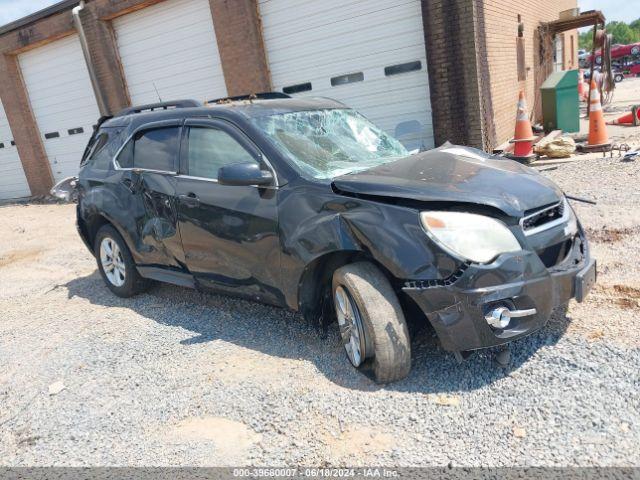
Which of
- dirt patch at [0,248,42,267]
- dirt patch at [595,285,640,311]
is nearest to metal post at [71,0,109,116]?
dirt patch at [0,248,42,267]

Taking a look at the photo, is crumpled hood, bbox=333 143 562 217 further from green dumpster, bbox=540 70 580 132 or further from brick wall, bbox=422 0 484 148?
green dumpster, bbox=540 70 580 132

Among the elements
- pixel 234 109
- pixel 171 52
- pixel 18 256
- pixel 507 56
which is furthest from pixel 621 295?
pixel 171 52

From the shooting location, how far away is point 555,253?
10.2ft

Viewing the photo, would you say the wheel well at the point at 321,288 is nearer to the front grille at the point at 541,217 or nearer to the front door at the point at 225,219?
the front door at the point at 225,219

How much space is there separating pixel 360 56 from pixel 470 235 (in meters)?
7.42

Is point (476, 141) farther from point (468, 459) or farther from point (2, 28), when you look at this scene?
point (2, 28)

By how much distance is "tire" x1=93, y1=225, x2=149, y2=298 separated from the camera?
509 cm

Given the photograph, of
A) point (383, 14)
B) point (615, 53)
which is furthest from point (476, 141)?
point (615, 53)

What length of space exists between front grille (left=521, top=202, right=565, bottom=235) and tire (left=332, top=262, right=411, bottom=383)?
33.4 inches

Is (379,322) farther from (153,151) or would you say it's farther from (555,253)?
(153,151)

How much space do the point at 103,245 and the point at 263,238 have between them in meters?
2.46

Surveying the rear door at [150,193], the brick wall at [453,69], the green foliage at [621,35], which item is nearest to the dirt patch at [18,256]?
the rear door at [150,193]

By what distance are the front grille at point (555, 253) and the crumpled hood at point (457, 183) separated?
26cm

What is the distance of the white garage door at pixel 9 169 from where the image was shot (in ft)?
54.6
